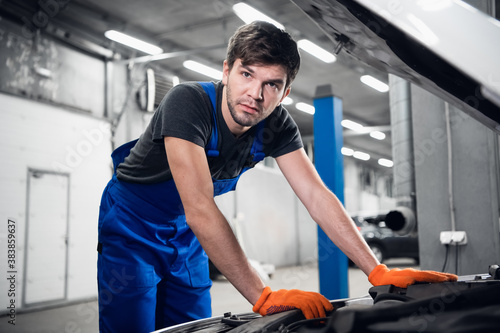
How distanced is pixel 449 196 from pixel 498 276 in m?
1.85

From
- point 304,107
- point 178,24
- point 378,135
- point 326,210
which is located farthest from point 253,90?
point 378,135

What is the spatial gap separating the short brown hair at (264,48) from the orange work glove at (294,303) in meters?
0.67

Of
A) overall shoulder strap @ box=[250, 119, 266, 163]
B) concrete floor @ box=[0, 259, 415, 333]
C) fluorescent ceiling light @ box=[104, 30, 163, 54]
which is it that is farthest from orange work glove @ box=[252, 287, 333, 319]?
fluorescent ceiling light @ box=[104, 30, 163, 54]

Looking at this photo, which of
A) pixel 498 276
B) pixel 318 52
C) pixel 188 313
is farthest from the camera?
pixel 318 52

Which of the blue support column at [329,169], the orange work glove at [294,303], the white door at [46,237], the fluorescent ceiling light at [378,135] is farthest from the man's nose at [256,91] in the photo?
the fluorescent ceiling light at [378,135]

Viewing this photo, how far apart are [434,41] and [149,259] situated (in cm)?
110

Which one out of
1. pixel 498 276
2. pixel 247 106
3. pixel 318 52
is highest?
pixel 318 52

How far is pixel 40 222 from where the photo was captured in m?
5.62

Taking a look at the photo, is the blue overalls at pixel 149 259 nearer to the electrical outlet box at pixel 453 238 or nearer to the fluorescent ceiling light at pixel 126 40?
the electrical outlet box at pixel 453 238

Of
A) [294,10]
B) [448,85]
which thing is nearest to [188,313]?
[448,85]

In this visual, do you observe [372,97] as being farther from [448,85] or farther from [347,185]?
[448,85]

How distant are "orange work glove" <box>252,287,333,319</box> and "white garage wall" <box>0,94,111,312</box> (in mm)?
4993

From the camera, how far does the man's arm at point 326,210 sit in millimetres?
1366

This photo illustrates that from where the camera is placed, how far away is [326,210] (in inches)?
58.5
